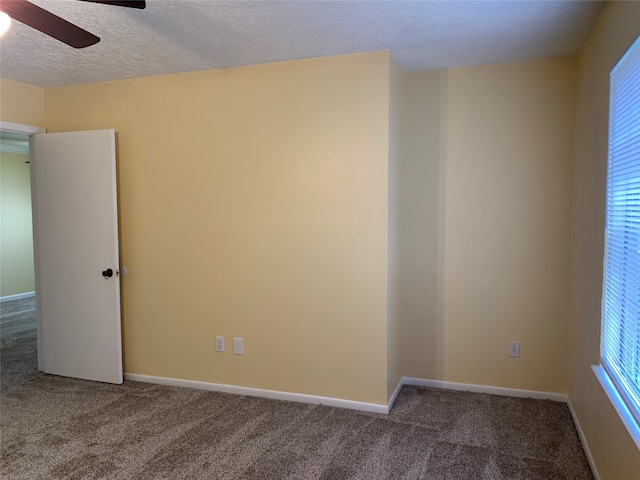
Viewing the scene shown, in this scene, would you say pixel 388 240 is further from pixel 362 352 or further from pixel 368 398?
pixel 368 398

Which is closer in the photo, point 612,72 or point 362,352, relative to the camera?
point 612,72

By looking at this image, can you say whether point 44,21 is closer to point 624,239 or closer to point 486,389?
point 624,239

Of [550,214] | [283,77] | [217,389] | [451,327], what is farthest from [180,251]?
[550,214]

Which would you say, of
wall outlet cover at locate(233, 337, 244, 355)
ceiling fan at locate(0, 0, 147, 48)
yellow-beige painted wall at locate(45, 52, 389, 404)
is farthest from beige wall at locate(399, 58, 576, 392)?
ceiling fan at locate(0, 0, 147, 48)

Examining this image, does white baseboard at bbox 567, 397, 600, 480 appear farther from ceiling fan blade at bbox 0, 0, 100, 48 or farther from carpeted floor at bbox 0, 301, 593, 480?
ceiling fan blade at bbox 0, 0, 100, 48

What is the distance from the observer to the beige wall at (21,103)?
138 inches

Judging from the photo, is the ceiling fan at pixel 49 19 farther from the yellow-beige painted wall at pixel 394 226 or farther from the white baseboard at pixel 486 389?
the white baseboard at pixel 486 389

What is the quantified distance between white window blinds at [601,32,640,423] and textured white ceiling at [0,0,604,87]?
63 centimetres

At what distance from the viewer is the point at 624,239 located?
1882 mm

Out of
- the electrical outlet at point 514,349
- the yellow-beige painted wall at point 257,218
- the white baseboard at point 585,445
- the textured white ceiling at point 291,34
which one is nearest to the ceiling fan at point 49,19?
the textured white ceiling at point 291,34

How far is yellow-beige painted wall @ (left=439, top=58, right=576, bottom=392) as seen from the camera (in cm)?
308

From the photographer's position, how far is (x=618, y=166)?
2014 millimetres

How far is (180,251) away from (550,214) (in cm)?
279

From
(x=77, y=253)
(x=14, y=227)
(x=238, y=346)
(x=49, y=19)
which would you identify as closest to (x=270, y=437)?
(x=238, y=346)
